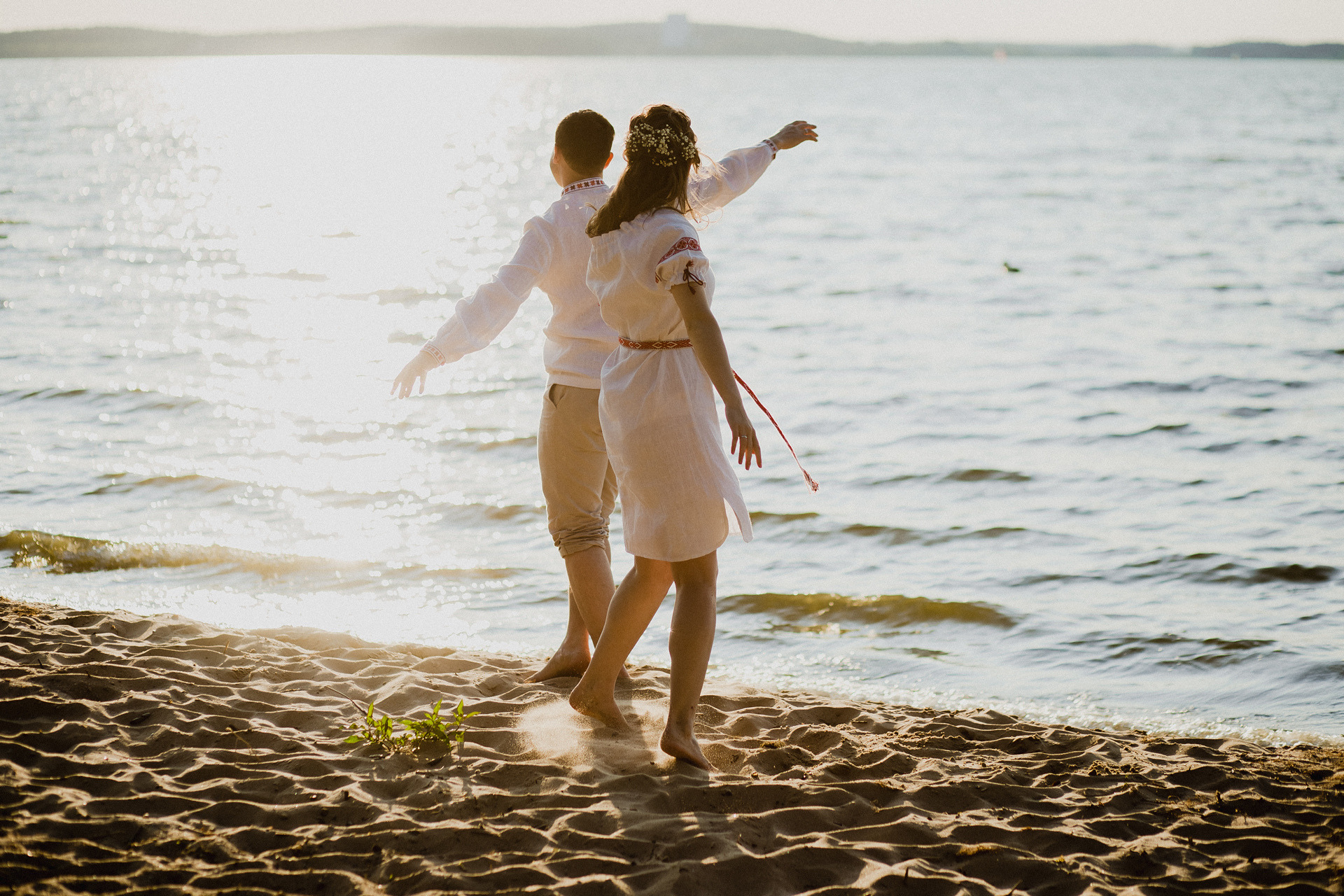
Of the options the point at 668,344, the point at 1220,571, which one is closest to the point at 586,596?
the point at 668,344

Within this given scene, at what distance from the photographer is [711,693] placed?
4.79m

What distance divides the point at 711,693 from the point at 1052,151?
38279 mm

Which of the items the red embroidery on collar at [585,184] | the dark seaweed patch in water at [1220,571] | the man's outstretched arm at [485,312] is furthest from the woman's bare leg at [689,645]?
the dark seaweed patch in water at [1220,571]

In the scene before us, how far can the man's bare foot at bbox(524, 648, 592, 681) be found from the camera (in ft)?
15.5

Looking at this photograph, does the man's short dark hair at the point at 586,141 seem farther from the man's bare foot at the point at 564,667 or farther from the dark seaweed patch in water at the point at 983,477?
the dark seaweed patch in water at the point at 983,477

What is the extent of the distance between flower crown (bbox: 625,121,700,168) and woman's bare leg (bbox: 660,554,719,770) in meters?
1.27

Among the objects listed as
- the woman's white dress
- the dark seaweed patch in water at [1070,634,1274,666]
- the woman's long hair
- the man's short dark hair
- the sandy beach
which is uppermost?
the man's short dark hair

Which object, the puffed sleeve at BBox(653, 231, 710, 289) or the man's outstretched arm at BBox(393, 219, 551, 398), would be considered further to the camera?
the man's outstretched arm at BBox(393, 219, 551, 398)

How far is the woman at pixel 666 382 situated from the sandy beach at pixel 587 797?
571 millimetres

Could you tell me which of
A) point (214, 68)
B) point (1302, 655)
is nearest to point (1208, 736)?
point (1302, 655)

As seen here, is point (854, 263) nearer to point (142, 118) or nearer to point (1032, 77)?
point (142, 118)

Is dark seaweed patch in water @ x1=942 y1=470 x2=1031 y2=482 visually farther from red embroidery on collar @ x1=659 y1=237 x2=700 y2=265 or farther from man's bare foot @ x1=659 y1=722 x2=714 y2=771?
red embroidery on collar @ x1=659 y1=237 x2=700 y2=265

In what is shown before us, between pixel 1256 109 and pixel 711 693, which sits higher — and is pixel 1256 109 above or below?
above

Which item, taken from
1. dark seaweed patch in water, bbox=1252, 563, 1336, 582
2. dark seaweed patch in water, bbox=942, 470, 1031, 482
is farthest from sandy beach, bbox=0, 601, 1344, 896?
dark seaweed patch in water, bbox=942, 470, 1031, 482
